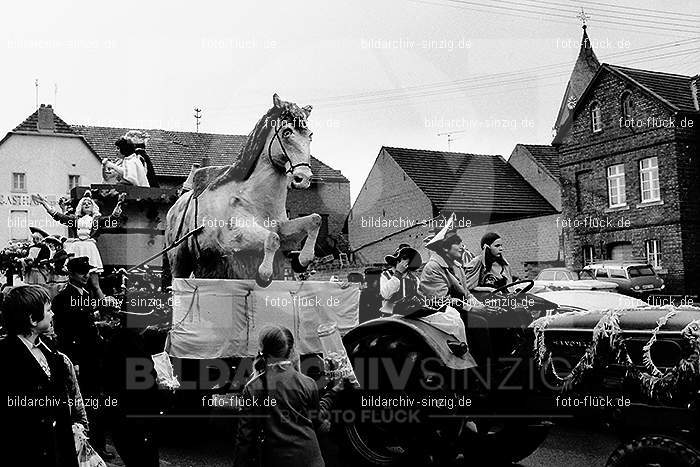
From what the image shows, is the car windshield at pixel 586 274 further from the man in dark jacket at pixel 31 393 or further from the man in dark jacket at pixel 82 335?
the man in dark jacket at pixel 31 393

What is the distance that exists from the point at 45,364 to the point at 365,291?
3.52 meters

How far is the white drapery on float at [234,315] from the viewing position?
5.51 m

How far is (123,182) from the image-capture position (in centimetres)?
863

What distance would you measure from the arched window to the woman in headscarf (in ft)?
78.4

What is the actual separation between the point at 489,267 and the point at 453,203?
24755 mm

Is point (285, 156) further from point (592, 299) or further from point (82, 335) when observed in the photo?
point (592, 299)

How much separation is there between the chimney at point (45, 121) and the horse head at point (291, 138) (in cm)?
3357

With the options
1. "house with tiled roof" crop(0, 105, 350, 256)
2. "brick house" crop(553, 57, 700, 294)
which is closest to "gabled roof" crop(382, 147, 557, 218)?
"brick house" crop(553, 57, 700, 294)

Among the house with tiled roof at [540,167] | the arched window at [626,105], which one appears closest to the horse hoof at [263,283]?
the arched window at [626,105]

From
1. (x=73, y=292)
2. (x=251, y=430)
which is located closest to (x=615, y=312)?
(x=251, y=430)

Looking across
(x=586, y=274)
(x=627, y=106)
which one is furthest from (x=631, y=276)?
(x=627, y=106)

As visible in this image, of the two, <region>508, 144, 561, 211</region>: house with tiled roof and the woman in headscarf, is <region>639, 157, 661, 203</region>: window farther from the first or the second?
the woman in headscarf

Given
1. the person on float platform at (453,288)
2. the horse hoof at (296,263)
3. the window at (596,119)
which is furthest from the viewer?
the window at (596,119)

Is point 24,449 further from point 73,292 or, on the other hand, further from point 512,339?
point 512,339
